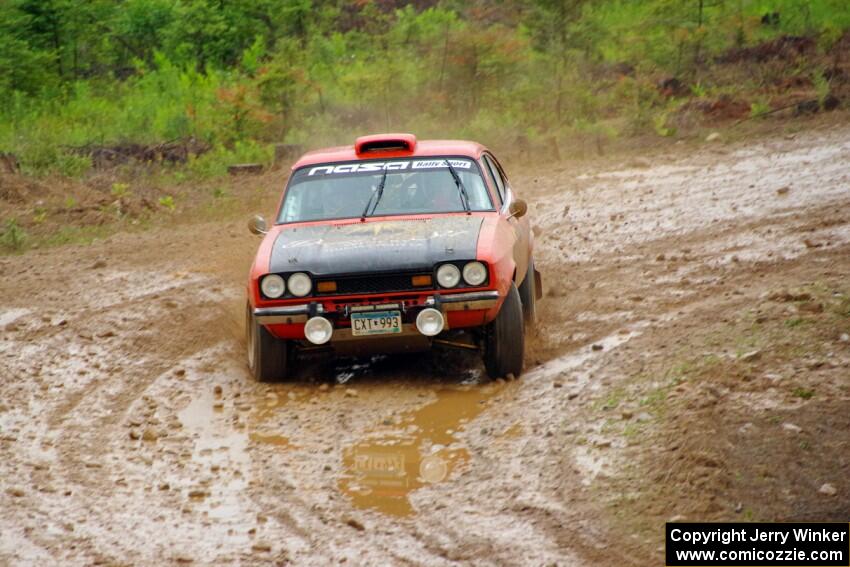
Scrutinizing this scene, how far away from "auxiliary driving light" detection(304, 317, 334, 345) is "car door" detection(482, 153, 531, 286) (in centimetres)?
145

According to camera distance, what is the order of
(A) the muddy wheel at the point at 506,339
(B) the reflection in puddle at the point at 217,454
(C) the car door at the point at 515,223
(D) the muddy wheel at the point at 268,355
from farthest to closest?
(C) the car door at the point at 515,223, (D) the muddy wheel at the point at 268,355, (A) the muddy wheel at the point at 506,339, (B) the reflection in puddle at the point at 217,454

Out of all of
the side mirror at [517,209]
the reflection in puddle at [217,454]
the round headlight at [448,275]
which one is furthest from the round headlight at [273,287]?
the side mirror at [517,209]

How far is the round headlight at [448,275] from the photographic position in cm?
723

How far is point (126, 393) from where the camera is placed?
7.85 meters

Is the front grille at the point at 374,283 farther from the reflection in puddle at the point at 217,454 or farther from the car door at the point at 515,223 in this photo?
the reflection in puddle at the point at 217,454

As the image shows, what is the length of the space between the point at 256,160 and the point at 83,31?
6781 millimetres

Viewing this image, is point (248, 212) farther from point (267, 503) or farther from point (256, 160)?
point (267, 503)

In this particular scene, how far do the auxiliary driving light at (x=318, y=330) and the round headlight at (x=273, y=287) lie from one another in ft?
0.88

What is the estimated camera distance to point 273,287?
736 cm

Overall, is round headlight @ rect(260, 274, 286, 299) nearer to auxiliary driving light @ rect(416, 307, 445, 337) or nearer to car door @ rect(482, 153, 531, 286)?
auxiliary driving light @ rect(416, 307, 445, 337)

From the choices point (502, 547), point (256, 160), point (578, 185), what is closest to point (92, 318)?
point (502, 547)

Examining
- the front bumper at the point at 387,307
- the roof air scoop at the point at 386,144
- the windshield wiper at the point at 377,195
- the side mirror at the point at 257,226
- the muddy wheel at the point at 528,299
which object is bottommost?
the muddy wheel at the point at 528,299

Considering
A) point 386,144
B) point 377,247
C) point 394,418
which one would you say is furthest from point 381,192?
point 394,418

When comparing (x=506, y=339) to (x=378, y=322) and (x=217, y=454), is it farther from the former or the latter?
(x=217, y=454)
